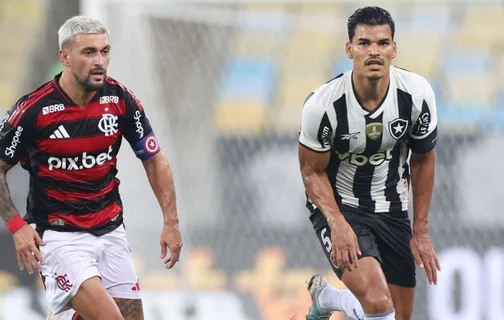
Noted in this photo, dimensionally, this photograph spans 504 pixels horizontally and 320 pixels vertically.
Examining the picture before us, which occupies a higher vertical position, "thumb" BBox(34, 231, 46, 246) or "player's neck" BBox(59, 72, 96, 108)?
"player's neck" BBox(59, 72, 96, 108)

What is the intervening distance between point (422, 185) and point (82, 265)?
1788mm

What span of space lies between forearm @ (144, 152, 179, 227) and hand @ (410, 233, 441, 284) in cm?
124

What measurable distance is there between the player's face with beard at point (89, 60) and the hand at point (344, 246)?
1.36 m

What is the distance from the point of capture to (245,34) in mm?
8531

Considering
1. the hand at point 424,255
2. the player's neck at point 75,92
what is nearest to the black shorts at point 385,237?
the hand at point 424,255

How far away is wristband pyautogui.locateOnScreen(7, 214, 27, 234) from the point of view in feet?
16.6

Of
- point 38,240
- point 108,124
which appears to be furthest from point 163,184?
point 38,240

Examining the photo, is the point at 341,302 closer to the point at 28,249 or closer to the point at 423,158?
the point at 423,158

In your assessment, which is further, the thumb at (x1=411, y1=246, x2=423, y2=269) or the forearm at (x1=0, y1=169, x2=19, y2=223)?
the thumb at (x1=411, y1=246, x2=423, y2=269)

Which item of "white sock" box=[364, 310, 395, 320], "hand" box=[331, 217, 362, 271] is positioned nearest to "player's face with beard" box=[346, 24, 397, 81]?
"hand" box=[331, 217, 362, 271]

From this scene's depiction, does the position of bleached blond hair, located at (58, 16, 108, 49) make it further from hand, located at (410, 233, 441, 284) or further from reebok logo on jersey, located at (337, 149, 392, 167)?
hand, located at (410, 233, 441, 284)

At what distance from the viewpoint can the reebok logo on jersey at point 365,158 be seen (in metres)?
5.33

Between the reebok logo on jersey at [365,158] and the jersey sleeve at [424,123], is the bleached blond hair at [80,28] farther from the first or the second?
the jersey sleeve at [424,123]

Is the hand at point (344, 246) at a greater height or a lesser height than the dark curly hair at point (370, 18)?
lesser
